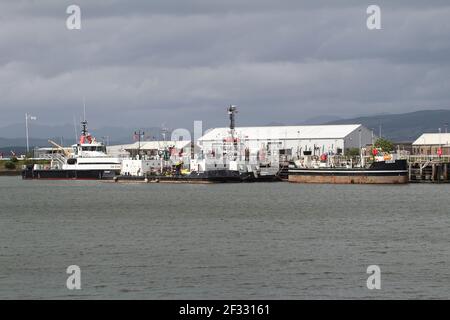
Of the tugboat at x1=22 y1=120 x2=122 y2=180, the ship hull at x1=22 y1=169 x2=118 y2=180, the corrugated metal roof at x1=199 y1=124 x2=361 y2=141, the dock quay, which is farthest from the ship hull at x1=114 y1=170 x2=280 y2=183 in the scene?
the corrugated metal roof at x1=199 y1=124 x2=361 y2=141

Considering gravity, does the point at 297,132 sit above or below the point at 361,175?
above

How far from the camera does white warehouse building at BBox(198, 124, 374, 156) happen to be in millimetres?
182250

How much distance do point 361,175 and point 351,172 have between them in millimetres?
1685

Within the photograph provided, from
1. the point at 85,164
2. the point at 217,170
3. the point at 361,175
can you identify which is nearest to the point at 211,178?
the point at 217,170

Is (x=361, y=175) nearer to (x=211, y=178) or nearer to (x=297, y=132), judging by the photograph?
(x=211, y=178)

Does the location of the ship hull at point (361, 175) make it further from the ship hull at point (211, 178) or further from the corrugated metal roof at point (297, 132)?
the corrugated metal roof at point (297, 132)

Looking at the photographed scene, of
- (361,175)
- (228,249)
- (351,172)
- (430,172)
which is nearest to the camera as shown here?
(228,249)

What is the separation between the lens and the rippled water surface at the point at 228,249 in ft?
114

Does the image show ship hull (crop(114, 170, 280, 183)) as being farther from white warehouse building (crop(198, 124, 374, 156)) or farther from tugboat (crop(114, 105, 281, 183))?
white warehouse building (crop(198, 124, 374, 156))

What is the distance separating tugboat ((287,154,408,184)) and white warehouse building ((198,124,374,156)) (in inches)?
2001

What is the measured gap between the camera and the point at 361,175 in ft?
367
